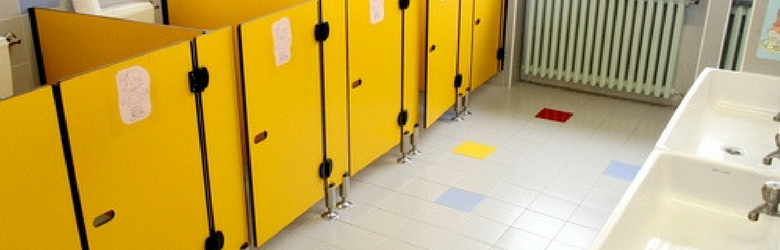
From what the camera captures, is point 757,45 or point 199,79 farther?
point 757,45

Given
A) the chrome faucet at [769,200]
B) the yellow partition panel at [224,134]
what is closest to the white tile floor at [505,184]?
the yellow partition panel at [224,134]

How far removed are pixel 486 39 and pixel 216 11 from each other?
7.35 ft

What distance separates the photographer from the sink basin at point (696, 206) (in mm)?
2303

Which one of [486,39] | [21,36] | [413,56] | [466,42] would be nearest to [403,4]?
[413,56]

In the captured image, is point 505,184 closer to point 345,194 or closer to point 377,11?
point 345,194

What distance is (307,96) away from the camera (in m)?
3.46

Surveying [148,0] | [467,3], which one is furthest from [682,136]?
[148,0]

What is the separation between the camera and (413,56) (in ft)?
14.5

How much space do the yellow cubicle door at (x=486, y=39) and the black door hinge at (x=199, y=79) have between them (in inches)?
104

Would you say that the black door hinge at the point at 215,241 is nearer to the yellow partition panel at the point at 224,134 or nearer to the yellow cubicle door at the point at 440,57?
the yellow partition panel at the point at 224,134

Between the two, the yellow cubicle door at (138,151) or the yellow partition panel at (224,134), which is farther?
the yellow partition panel at (224,134)

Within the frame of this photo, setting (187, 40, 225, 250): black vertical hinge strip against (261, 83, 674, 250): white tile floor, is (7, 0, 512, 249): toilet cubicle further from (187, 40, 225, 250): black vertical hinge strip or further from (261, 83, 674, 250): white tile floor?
(261, 83, 674, 250): white tile floor

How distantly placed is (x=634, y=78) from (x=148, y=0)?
11.4 feet

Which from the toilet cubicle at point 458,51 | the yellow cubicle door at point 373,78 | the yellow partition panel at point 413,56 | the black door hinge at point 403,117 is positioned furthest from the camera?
the toilet cubicle at point 458,51
